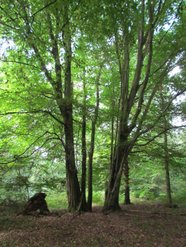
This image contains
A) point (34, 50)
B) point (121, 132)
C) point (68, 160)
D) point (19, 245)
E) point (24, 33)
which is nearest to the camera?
point (24, 33)

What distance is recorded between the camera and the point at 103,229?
19.0ft

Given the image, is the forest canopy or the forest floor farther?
the forest canopy

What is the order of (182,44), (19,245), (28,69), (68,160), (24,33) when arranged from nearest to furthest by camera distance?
(24,33) → (19,245) → (28,69) → (182,44) → (68,160)

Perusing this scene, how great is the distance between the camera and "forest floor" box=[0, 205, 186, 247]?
4.91 metres

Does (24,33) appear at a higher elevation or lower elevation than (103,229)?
higher

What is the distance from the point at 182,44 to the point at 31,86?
4795 millimetres

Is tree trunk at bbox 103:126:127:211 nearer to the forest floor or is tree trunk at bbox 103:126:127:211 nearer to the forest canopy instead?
the forest canopy

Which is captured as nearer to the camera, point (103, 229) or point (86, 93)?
point (103, 229)

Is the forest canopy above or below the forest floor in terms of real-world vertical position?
above

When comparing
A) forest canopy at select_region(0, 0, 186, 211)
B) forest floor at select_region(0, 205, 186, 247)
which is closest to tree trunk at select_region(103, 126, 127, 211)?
forest canopy at select_region(0, 0, 186, 211)

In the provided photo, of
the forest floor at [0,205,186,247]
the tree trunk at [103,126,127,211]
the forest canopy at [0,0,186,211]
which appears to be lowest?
the forest floor at [0,205,186,247]

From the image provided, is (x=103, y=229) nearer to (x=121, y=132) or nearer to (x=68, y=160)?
(x=68, y=160)

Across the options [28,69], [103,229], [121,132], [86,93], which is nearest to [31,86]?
[28,69]

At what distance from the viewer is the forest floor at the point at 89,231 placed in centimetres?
491
